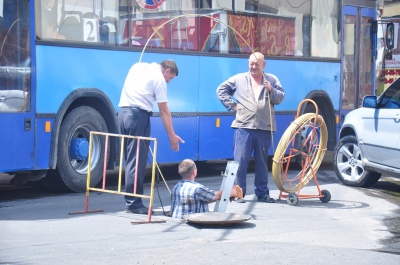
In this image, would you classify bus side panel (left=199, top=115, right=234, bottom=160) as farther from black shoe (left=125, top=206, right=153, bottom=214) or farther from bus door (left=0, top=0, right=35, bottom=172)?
black shoe (left=125, top=206, right=153, bottom=214)

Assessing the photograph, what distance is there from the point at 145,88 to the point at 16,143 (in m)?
2.01

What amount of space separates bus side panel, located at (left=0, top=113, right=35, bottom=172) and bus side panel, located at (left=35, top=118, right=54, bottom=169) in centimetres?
10

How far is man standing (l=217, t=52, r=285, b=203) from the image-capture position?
11828 mm

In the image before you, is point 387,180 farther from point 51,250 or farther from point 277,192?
point 51,250

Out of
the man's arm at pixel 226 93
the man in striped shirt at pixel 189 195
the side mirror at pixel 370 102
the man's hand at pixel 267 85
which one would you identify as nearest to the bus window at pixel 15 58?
the man's arm at pixel 226 93

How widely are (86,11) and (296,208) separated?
3851 millimetres

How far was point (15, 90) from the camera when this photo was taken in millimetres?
11648

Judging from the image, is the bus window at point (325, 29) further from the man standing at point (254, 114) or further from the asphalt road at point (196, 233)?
the man standing at point (254, 114)

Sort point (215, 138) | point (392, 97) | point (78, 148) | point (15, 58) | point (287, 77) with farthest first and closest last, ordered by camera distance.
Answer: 1. point (287, 77)
2. point (215, 138)
3. point (392, 97)
4. point (78, 148)
5. point (15, 58)

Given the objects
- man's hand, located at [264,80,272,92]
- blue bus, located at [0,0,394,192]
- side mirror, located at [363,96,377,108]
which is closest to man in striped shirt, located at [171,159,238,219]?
man's hand, located at [264,80,272,92]

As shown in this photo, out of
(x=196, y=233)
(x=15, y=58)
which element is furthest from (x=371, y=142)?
(x=15, y=58)

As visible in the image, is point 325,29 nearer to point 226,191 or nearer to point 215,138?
point 215,138

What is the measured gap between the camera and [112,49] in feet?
43.0

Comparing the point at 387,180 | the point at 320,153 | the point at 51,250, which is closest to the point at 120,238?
the point at 51,250
